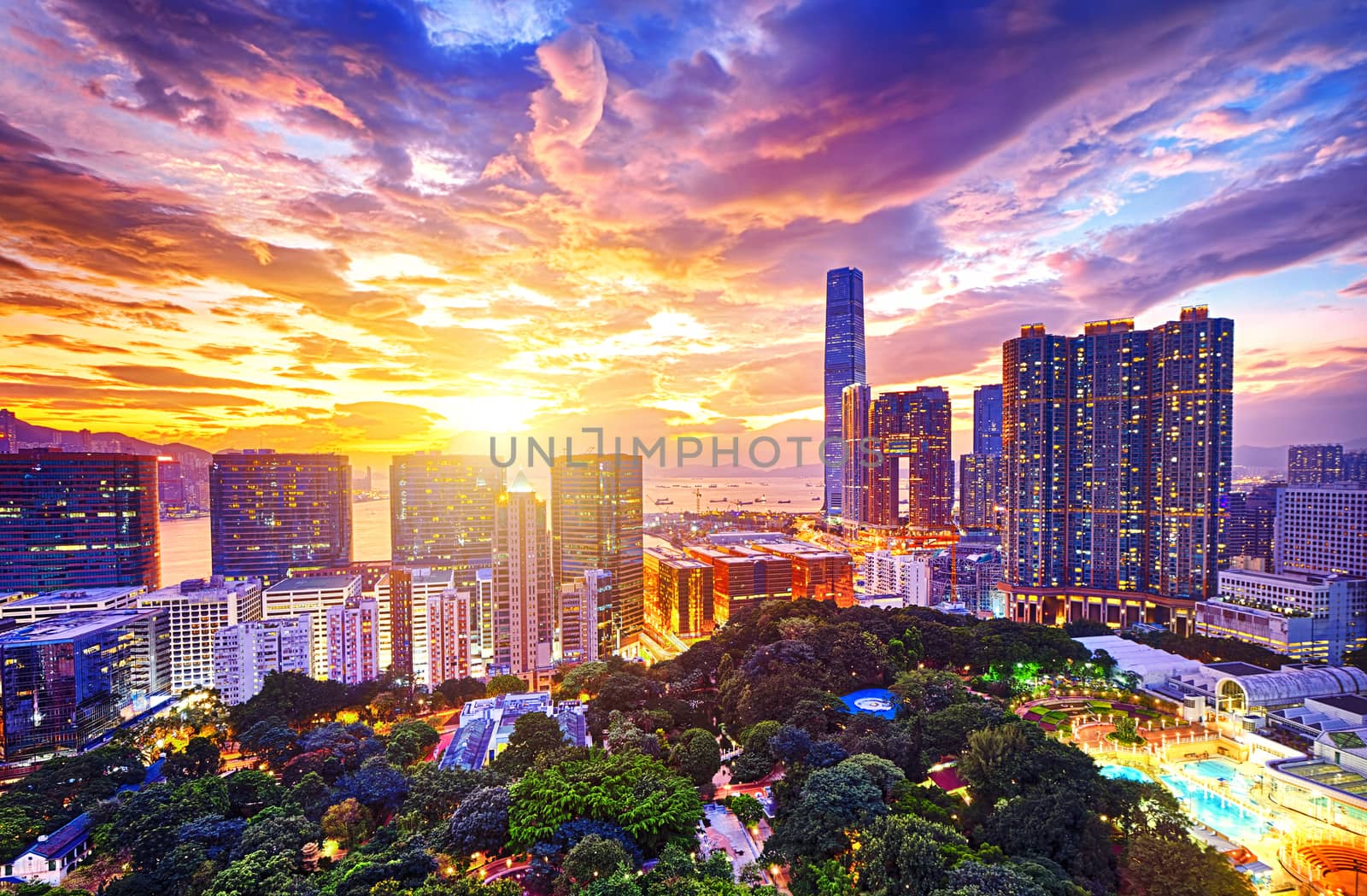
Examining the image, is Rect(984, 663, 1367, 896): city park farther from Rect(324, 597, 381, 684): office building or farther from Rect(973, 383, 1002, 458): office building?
Rect(973, 383, 1002, 458): office building

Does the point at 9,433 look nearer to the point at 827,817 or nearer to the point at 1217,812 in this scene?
the point at 827,817

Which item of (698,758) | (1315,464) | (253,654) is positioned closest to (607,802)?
(698,758)

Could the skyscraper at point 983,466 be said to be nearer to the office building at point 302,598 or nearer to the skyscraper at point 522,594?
the skyscraper at point 522,594

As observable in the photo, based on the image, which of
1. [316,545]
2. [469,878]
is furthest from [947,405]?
[469,878]

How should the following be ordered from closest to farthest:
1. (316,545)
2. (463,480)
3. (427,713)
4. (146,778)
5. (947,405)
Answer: (146,778)
(427,713)
(316,545)
(463,480)
(947,405)

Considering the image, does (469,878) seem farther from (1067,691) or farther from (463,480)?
(463,480)

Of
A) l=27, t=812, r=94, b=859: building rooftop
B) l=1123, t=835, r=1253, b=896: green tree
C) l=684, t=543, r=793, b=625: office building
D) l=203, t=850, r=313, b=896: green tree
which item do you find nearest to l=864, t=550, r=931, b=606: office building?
l=684, t=543, r=793, b=625: office building
